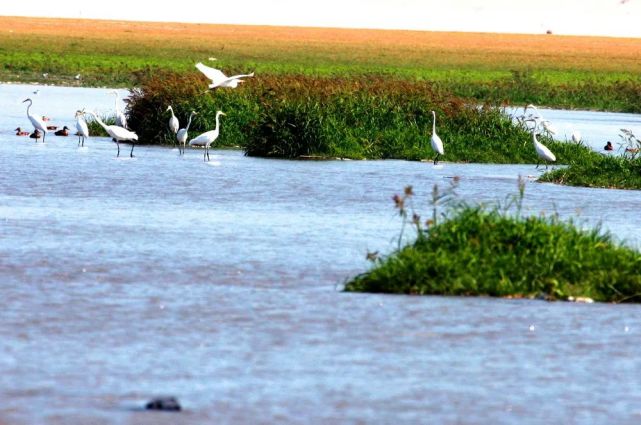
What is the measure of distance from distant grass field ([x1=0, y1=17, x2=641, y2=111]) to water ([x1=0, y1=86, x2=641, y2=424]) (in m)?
40.6

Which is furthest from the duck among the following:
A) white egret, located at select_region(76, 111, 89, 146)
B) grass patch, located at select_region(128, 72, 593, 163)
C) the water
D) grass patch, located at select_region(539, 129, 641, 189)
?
the water

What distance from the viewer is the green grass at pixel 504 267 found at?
539 inches

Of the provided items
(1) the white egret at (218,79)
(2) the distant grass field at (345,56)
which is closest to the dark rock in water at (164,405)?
(1) the white egret at (218,79)

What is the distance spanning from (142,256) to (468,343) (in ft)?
17.5

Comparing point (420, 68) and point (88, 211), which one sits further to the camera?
point (420, 68)

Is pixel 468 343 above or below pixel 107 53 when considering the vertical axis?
above

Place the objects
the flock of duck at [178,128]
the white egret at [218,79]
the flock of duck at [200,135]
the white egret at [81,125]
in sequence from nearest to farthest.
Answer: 1. the flock of duck at [200,135]
2. the flock of duck at [178,128]
3. the white egret at [218,79]
4. the white egret at [81,125]

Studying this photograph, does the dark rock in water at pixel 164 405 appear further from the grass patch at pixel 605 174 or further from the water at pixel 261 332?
the grass patch at pixel 605 174

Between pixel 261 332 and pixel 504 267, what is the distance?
3.03m

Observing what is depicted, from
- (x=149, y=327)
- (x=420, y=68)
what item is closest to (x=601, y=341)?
(x=149, y=327)

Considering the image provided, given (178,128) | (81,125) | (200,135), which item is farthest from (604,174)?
(81,125)

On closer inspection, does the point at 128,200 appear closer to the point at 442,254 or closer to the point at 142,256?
the point at 142,256

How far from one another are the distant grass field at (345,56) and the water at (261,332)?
133 ft

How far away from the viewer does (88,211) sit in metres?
20.6
